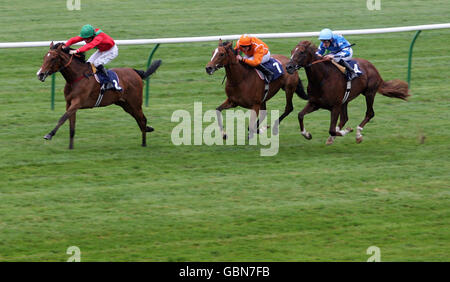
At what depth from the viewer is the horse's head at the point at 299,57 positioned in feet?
36.4

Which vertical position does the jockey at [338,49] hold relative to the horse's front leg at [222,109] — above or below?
above

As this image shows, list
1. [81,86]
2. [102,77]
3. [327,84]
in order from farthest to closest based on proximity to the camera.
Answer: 1. [327,84]
2. [102,77]
3. [81,86]

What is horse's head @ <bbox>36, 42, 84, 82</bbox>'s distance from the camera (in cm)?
1074

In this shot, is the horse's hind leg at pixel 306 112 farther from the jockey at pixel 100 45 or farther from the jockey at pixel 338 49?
the jockey at pixel 100 45

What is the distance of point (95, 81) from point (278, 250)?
4268mm

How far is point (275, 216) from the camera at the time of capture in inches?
349

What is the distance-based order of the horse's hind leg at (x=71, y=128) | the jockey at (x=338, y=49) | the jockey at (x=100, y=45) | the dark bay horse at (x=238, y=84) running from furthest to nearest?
1. the jockey at (x=338, y=49)
2. the dark bay horse at (x=238, y=84)
3. the horse's hind leg at (x=71, y=128)
4. the jockey at (x=100, y=45)

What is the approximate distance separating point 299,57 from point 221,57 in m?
0.98

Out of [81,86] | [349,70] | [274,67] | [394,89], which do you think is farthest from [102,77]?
[394,89]

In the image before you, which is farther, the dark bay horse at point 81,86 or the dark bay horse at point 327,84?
the dark bay horse at point 327,84

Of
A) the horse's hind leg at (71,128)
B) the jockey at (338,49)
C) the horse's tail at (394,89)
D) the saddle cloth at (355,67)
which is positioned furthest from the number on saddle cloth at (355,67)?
the horse's hind leg at (71,128)

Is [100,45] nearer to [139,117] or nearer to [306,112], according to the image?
[139,117]

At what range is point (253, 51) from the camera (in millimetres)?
11742
